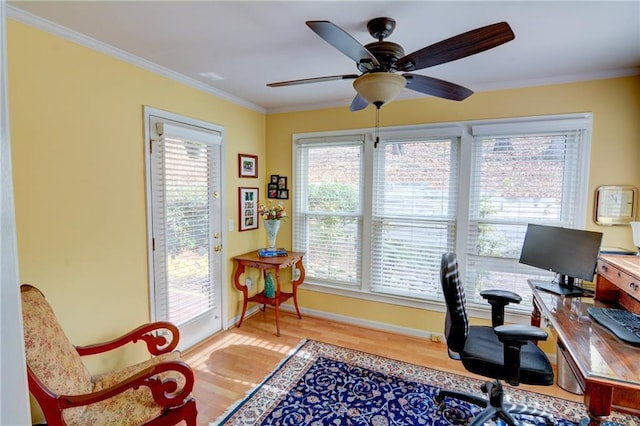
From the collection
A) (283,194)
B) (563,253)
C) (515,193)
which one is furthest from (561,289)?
(283,194)

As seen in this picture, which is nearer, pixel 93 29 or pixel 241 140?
pixel 93 29

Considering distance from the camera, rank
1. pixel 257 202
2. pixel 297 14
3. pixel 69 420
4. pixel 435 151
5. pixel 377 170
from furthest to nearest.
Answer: pixel 257 202, pixel 377 170, pixel 435 151, pixel 297 14, pixel 69 420

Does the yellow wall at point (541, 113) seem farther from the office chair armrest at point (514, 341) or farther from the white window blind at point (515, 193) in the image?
the office chair armrest at point (514, 341)

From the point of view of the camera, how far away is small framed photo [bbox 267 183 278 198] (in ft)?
12.6

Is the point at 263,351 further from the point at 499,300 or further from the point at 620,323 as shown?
the point at 620,323

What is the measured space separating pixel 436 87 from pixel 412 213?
1.53 metres

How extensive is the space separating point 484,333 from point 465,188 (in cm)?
137

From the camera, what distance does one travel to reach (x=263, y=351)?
9.45ft

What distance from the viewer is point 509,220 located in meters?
2.79

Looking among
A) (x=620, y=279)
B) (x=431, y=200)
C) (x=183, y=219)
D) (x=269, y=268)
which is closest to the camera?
(x=620, y=279)

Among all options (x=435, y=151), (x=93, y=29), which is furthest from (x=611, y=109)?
(x=93, y=29)

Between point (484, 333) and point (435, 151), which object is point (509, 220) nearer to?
point (435, 151)

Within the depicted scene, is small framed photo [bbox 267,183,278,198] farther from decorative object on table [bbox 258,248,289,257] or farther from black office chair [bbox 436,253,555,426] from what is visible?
black office chair [bbox 436,253,555,426]

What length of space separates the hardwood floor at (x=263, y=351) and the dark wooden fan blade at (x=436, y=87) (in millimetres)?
2267
